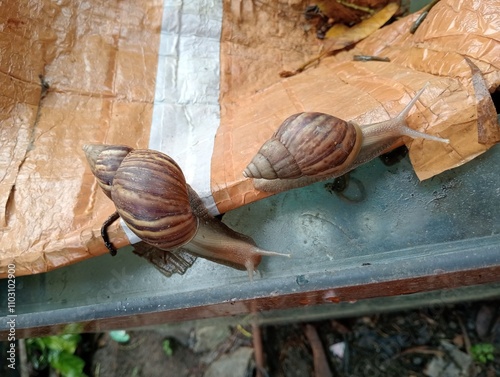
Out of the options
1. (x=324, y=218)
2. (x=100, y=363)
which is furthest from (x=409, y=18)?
(x=100, y=363)

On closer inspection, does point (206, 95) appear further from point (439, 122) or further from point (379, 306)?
point (379, 306)

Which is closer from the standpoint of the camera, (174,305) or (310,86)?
(174,305)

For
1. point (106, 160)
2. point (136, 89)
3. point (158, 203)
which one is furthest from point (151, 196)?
point (136, 89)

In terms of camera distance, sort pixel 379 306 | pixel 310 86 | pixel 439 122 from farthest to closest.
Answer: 1. pixel 379 306
2. pixel 310 86
3. pixel 439 122

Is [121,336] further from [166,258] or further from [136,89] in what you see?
[136,89]

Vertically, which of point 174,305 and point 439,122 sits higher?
point 439,122

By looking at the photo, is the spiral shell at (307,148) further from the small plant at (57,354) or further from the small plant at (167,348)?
the small plant at (57,354)
